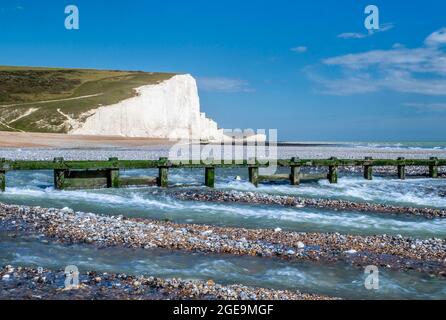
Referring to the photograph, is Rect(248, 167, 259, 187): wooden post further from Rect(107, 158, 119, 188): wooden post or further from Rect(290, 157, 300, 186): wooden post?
Rect(107, 158, 119, 188): wooden post

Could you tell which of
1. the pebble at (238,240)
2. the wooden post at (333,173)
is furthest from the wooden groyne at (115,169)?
the pebble at (238,240)

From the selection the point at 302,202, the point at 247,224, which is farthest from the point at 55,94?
the point at 247,224

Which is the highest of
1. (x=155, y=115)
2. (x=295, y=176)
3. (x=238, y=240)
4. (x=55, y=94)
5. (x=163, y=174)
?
(x=55, y=94)

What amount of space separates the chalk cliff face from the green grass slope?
270cm

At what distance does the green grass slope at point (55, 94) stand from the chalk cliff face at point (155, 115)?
8.85 ft

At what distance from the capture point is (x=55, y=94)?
114 m

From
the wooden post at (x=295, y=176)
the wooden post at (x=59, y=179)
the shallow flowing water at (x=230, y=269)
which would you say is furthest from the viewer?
the wooden post at (x=295, y=176)

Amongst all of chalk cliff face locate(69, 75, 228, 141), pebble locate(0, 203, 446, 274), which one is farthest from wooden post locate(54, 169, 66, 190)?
chalk cliff face locate(69, 75, 228, 141)

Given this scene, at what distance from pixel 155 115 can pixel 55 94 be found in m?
24.8

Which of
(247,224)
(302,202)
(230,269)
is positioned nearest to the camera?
(230,269)

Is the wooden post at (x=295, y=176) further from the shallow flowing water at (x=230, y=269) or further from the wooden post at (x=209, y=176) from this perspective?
the shallow flowing water at (x=230, y=269)

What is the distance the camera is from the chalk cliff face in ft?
324

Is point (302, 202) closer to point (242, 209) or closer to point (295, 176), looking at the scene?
point (242, 209)

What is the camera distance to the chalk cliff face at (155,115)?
98.7 meters
